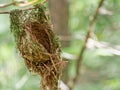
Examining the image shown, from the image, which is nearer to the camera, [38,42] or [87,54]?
[38,42]

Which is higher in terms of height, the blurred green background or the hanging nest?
the hanging nest

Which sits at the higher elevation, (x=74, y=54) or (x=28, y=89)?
(x=74, y=54)

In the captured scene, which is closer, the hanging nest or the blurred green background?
the hanging nest

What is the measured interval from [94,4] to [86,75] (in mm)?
2429

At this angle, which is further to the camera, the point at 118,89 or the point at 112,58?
the point at 112,58

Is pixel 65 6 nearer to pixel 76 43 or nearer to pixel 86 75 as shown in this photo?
pixel 76 43

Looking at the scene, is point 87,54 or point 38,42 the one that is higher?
point 38,42

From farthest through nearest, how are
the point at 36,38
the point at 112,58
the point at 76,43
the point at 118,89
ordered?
A: the point at 76,43 → the point at 112,58 → the point at 118,89 → the point at 36,38

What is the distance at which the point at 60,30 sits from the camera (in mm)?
3938

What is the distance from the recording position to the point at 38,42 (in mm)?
1505

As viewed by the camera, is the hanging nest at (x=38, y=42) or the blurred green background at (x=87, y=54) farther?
the blurred green background at (x=87, y=54)

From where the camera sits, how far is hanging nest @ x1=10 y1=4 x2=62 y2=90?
59.0 inches

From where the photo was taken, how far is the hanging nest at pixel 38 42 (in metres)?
1.50

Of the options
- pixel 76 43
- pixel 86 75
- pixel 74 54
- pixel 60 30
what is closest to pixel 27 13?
pixel 74 54
